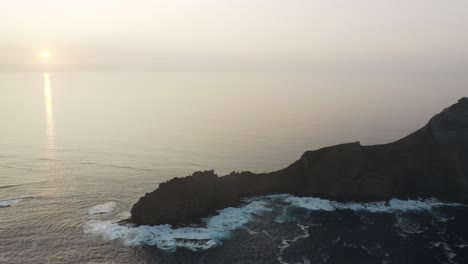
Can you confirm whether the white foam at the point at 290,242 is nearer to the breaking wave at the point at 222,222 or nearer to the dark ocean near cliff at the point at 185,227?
the dark ocean near cliff at the point at 185,227

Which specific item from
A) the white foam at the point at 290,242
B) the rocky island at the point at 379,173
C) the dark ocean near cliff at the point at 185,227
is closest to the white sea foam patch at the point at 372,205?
the dark ocean near cliff at the point at 185,227

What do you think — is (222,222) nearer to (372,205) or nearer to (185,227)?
(185,227)

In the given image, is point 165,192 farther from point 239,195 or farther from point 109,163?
point 109,163

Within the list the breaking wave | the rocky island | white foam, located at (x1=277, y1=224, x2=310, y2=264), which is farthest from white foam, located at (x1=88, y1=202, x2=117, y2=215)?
white foam, located at (x1=277, y1=224, x2=310, y2=264)

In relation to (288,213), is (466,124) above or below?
above

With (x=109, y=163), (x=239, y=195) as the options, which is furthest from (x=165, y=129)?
(x=239, y=195)

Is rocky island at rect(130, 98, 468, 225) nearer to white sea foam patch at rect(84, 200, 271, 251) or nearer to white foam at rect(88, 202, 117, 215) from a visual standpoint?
white sea foam patch at rect(84, 200, 271, 251)
